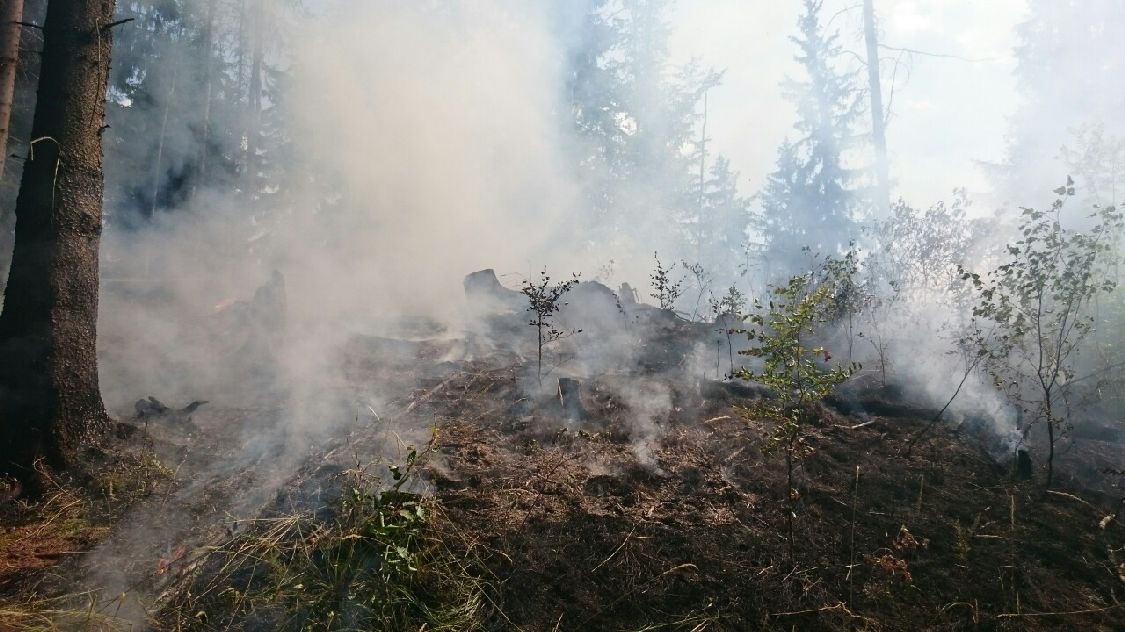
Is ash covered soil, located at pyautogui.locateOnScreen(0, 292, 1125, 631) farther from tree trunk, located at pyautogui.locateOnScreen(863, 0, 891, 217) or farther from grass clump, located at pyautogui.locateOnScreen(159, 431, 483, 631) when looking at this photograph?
tree trunk, located at pyautogui.locateOnScreen(863, 0, 891, 217)

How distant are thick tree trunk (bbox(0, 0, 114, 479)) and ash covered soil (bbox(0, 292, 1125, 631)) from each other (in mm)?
703

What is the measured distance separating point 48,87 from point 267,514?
3.83 meters

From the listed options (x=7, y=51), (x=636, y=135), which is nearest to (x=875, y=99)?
(x=636, y=135)

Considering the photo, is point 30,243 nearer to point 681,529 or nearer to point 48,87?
point 48,87

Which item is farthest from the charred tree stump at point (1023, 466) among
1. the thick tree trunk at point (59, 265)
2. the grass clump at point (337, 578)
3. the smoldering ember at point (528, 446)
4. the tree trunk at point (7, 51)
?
the tree trunk at point (7, 51)

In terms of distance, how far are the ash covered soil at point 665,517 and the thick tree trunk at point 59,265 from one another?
2.31 feet

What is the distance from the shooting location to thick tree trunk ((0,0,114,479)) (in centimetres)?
399

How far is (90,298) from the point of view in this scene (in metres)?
4.41

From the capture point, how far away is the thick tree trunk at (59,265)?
3986 millimetres

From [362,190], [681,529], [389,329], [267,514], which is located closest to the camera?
[267,514]

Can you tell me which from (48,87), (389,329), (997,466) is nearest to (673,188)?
(389,329)

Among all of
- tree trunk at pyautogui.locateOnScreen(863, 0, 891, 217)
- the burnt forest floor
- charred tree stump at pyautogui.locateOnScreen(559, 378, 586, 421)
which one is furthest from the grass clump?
tree trunk at pyautogui.locateOnScreen(863, 0, 891, 217)

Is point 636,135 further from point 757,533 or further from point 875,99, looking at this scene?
point 757,533

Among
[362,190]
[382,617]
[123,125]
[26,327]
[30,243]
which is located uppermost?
[123,125]
